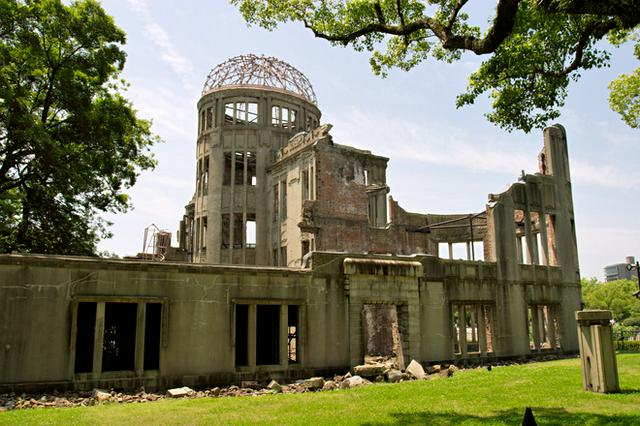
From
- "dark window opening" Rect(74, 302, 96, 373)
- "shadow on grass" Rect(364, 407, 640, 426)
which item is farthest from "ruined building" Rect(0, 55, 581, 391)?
"shadow on grass" Rect(364, 407, 640, 426)

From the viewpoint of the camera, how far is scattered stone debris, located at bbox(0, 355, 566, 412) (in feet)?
41.7

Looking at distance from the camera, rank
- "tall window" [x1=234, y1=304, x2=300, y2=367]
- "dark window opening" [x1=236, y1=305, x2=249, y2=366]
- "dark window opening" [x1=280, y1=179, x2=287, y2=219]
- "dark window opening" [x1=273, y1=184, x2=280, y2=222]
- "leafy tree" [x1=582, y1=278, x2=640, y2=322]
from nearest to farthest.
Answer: "tall window" [x1=234, y1=304, x2=300, y2=367] → "dark window opening" [x1=236, y1=305, x2=249, y2=366] → "dark window opening" [x1=280, y1=179, x2=287, y2=219] → "dark window opening" [x1=273, y1=184, x2=280, y2=222] → "leafy tree" [x1=582, y1=278, x2=640, y2=322]

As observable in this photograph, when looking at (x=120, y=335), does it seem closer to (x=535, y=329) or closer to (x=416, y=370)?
(x=416, y=370)

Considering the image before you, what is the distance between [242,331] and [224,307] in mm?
1412

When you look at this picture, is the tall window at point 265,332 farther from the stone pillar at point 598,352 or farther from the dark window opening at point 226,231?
the dark window opening at point 226,231

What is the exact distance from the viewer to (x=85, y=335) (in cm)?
1466

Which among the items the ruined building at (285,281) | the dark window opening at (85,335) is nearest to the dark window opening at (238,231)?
the ruined building at (285,281)

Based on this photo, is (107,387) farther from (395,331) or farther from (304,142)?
(304,142)

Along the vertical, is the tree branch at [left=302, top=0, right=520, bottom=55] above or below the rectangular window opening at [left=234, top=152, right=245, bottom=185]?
below

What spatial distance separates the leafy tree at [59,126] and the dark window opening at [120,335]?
24.5ft

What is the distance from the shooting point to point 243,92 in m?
35.4

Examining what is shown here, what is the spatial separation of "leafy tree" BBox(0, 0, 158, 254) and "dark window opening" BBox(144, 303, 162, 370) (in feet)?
25.8

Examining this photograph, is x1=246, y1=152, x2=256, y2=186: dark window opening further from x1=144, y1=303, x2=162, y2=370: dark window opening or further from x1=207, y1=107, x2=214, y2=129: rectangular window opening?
x1=144, y1=303, x2=162, y2=370: dark window opening

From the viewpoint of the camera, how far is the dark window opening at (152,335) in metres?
15.2
